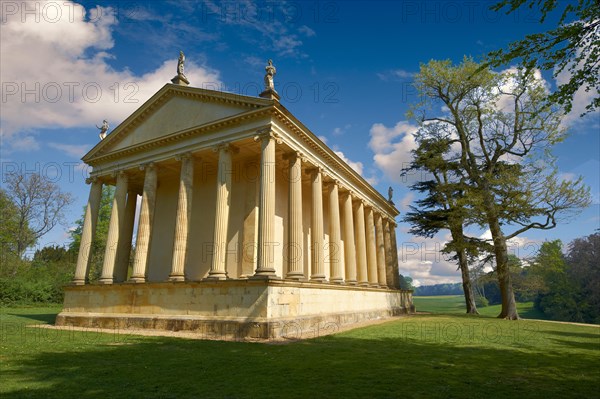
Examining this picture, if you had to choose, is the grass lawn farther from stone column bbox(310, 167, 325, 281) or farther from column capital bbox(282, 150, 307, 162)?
column capital bbox(282, 150, 307, 162)

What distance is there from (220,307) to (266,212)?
14.4ft

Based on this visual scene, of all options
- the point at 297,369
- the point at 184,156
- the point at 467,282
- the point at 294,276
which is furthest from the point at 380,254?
the point at 297,369

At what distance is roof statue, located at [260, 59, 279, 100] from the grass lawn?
10954 mm

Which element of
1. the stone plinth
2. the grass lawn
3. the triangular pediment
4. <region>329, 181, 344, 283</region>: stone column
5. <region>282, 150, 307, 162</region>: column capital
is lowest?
the grass lawn

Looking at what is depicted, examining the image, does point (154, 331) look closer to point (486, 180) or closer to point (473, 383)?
point (473, 383)

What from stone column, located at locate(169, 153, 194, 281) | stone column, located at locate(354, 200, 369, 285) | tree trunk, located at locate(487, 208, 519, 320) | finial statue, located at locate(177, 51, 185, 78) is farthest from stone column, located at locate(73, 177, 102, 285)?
tree trunk, located at locate(487, 208, 519, 320)

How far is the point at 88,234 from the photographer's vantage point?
21.8m

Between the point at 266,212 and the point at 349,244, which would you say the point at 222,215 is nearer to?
the point at 266,212

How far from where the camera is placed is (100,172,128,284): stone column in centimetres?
1986

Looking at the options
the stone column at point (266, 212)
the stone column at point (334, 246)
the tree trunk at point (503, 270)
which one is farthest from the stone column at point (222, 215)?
the tree trunk at point (503, 270)

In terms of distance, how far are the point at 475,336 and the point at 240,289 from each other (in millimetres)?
9601

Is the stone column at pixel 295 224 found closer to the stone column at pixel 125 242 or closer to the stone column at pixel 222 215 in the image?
the stone column at pixel 222 215

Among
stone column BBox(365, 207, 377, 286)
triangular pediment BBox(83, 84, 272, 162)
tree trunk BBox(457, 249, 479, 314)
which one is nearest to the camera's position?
triangular pediment BBox(83, 84, 272, 162)

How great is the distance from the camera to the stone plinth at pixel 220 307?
13672 mm
